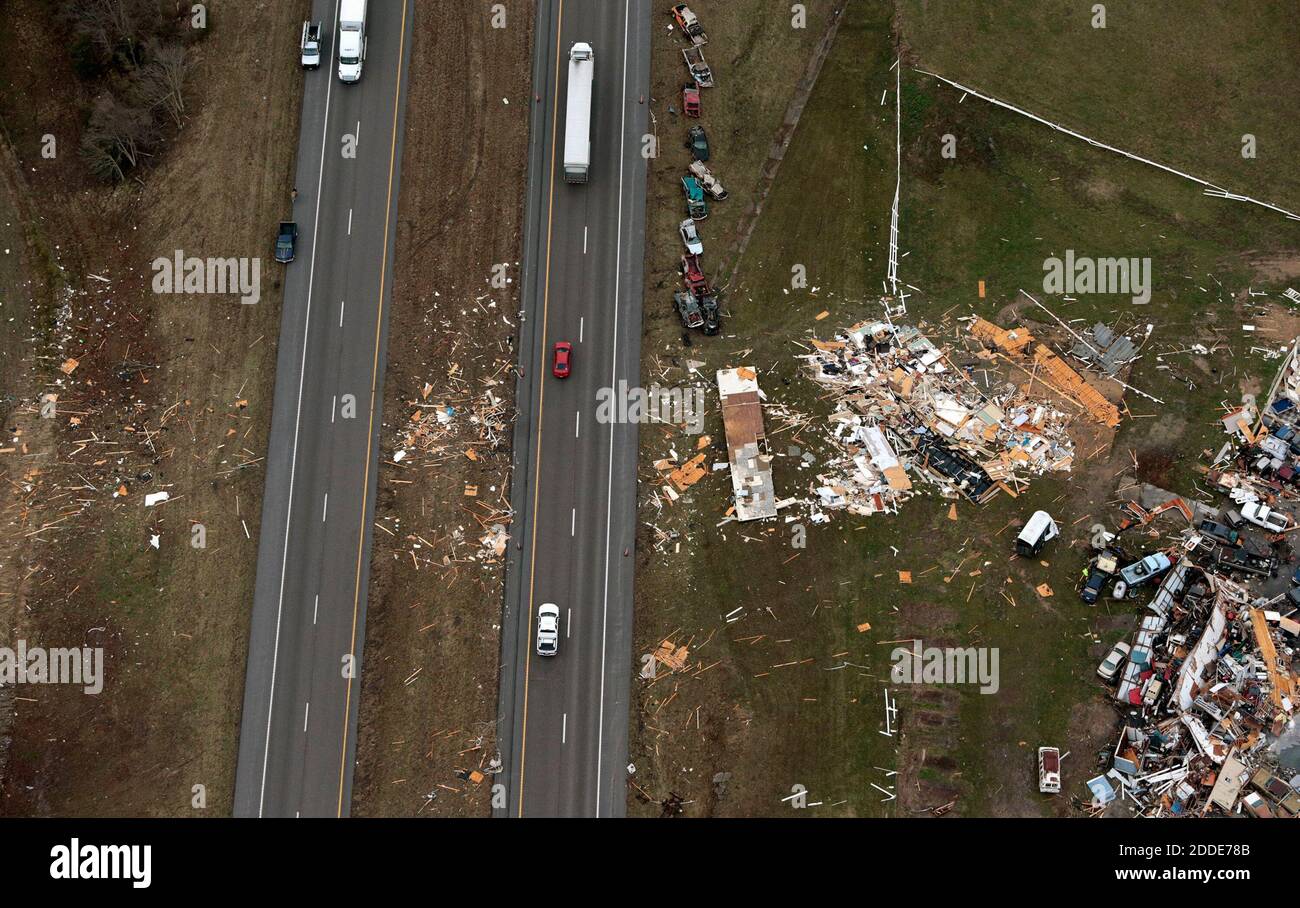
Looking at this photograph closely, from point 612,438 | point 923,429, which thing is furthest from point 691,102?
point 923,429

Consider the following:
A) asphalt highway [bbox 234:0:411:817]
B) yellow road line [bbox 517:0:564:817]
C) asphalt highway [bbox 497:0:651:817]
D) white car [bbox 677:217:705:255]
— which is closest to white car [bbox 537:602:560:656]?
asphalt highway [bbox 497:0:651:817]

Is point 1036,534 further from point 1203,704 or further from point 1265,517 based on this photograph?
point 1265,517

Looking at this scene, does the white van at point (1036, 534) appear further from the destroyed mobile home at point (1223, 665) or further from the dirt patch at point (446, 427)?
the dirt patch at point (446, 427)

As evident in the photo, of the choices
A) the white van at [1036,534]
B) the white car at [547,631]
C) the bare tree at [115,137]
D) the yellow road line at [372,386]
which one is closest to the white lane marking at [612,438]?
the white car at [547,631]


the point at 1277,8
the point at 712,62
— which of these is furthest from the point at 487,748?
the point at 1277,8

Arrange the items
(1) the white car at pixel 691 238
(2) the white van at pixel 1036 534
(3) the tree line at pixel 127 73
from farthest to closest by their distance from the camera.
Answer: (3) the tree line at pixel 127 73
(1) the white car at pixel 691 238
(2) the white van at pixel 1036 534

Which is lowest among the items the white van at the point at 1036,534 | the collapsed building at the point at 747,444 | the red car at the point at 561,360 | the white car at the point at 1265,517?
the white van at the point at 1036,534
